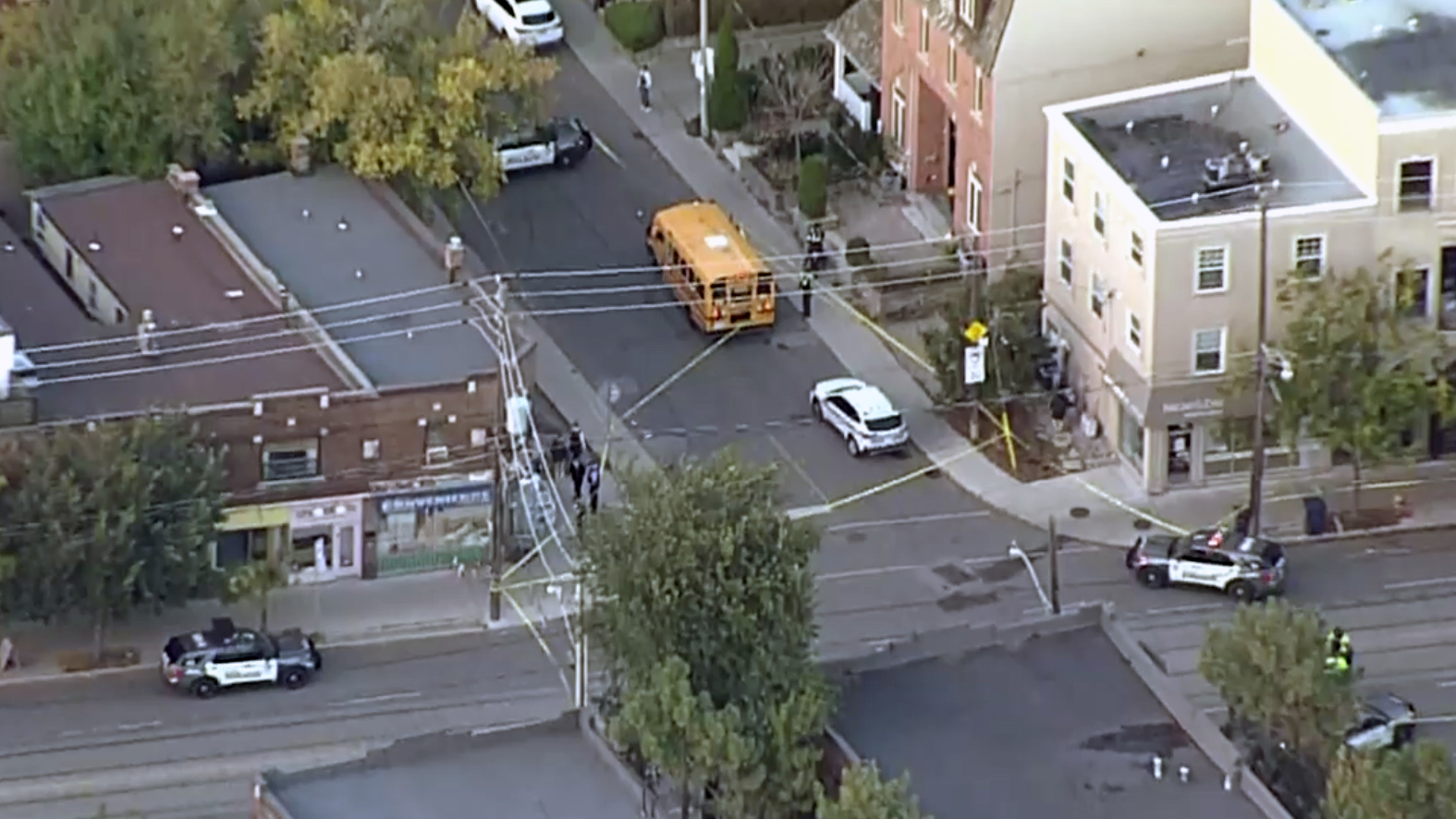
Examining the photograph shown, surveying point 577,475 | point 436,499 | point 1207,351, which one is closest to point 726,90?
point 577,475

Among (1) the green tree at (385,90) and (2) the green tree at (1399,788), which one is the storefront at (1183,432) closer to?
(1) the green tree at (385,90)

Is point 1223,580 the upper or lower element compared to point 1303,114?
lower

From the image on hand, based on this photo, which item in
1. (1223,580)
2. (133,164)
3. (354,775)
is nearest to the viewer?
(354,775)

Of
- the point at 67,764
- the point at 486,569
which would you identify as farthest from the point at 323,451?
the point at 67,764

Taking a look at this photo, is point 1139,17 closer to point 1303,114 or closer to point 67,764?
point 1303,114

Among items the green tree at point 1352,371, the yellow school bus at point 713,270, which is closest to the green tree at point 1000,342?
the yellow school bus at point 713,270

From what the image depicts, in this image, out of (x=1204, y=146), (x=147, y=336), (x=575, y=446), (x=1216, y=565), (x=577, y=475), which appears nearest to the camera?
(x=1216, y=565)

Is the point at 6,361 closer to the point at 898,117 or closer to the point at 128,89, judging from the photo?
the point at 128,89
